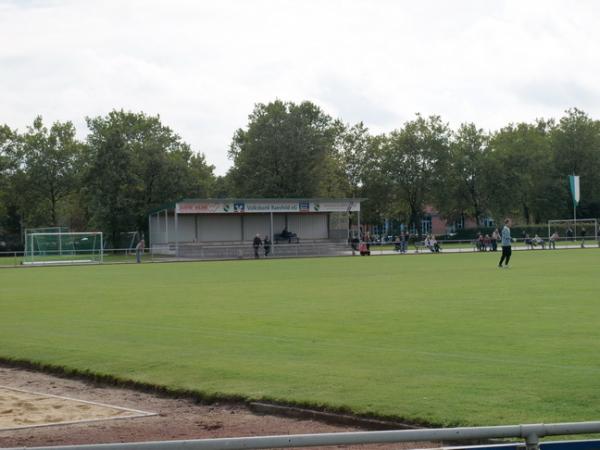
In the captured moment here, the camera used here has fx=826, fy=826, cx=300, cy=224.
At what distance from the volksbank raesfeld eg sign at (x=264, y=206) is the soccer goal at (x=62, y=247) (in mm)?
7110

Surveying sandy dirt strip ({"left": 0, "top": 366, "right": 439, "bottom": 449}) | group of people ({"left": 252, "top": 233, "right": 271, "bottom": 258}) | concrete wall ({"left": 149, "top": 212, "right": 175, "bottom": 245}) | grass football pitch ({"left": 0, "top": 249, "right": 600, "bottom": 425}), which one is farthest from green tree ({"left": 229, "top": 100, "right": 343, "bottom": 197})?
sandy dirt strip ({"left": 0, "top": 366, "right": 439, "bottom": 449})

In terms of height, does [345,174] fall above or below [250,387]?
above

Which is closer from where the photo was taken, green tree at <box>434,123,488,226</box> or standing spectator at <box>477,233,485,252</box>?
standing spectator at <box>477,233,485,252</box>

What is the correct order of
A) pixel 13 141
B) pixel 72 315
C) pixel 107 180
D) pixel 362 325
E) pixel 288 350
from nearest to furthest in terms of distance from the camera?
pixel 288 350, pixel 362 325, pixel 72 315, pixel 107 180, pixel 13 141

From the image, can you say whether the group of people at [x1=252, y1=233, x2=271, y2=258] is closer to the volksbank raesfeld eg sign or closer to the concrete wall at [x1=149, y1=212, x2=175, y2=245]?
the volksbank raesfeld eg sign

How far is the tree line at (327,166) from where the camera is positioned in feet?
295

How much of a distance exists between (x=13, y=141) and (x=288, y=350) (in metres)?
93.2

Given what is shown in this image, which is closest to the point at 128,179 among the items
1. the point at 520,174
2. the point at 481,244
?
the point at 481,244

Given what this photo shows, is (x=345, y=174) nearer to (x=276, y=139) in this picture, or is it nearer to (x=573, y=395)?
(x=276, y=139)

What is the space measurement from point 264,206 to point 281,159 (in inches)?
926

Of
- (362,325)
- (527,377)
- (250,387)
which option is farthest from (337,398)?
(362,325)

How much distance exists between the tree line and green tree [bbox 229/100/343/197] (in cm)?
12

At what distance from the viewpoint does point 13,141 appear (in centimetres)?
9894

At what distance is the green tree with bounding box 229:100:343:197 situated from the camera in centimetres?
9000
